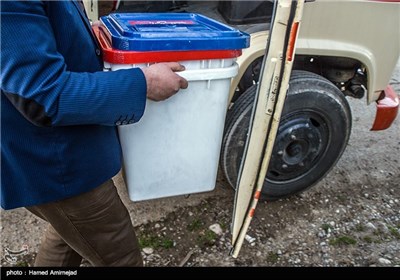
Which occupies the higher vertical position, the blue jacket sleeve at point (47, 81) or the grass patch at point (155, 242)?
the blue jacket sleeve at point (47, 81)

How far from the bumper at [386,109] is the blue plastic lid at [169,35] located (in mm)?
1432

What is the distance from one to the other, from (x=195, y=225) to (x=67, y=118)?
1518 mm

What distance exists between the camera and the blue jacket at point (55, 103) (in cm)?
110

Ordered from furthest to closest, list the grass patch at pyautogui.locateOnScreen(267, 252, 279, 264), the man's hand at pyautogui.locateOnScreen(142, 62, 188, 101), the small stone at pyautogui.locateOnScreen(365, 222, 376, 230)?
the small stone at pyautogui.locateOnScreen(365, 222, 376, 230), the grass patch at pyautogui.locateOnScreen(267, 252, 279, 264), the man's hand at pyautogui.locateOnScreen(142, 62, 188, 101)

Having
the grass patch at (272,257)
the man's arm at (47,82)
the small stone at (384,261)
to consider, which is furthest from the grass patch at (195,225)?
the man's arm at (47,82)

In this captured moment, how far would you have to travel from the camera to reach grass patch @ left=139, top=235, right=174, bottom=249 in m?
2.38

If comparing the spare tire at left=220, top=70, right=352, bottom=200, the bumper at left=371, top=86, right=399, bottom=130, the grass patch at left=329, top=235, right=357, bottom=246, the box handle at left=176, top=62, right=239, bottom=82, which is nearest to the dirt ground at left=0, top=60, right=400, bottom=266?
the grass patch at left=329, top=235, right=357, bottom=246

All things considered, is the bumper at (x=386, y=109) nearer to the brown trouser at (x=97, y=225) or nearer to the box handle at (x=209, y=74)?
the box handle at (x=209, y=74)

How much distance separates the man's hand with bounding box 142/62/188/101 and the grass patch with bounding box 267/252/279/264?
1.33 meters

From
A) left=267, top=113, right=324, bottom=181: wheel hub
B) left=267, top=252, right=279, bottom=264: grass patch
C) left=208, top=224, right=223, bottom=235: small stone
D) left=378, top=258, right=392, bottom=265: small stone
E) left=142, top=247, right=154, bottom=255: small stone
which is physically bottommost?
left=142, top=247, right=154, bottom=255: small stone

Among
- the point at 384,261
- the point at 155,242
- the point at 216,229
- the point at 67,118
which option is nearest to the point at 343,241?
the point at 384,261

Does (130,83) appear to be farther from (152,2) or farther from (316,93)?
(152,2)

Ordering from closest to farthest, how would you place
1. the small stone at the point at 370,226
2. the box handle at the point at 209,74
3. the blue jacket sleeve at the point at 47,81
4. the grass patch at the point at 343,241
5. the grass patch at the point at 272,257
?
the blue jacket sleeve at the point at 47,81 < the box handle at the point at 209,74 < the grass patch at the point at 272,257 < the grass patch at the point at 343,241 < the small stone at the point at 370,226

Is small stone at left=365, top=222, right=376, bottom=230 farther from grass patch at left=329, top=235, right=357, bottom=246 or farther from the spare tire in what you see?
the spare tire
